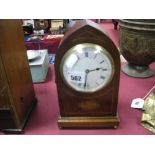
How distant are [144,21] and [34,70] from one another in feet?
1.49

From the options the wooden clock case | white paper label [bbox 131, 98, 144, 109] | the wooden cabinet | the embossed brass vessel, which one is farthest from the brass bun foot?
the wooden cabinet

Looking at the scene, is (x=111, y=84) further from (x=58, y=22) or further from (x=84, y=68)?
(x=58, y=22)

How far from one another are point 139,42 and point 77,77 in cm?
32

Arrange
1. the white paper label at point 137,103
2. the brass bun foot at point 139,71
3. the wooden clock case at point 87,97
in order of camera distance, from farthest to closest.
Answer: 1. the brass bun foot at point 139,71
2. the white paper label at point 137,103
3. the wooden clock case at point 87,97

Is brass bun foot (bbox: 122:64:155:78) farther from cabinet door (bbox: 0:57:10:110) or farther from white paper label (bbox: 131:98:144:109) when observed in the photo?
cabinet door (bbox: 0:57:10:110)

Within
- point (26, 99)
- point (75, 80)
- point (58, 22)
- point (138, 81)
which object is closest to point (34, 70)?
point (26, 99)

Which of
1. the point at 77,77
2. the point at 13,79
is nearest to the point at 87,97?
the point at 77,77

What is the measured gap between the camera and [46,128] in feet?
1.93

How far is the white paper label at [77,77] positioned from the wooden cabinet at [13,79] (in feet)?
0.52

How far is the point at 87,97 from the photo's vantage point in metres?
0.54

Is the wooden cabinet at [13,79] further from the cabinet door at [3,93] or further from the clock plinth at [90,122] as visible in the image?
the clock plinth at [90,122]

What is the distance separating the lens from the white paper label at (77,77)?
0.50 m

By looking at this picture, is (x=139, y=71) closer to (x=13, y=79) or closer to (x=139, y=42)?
(x=139, y=42)

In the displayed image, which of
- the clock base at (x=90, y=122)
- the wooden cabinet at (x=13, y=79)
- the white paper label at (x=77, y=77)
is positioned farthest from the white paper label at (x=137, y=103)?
the wooden cabinet at (x=13, y=79)
